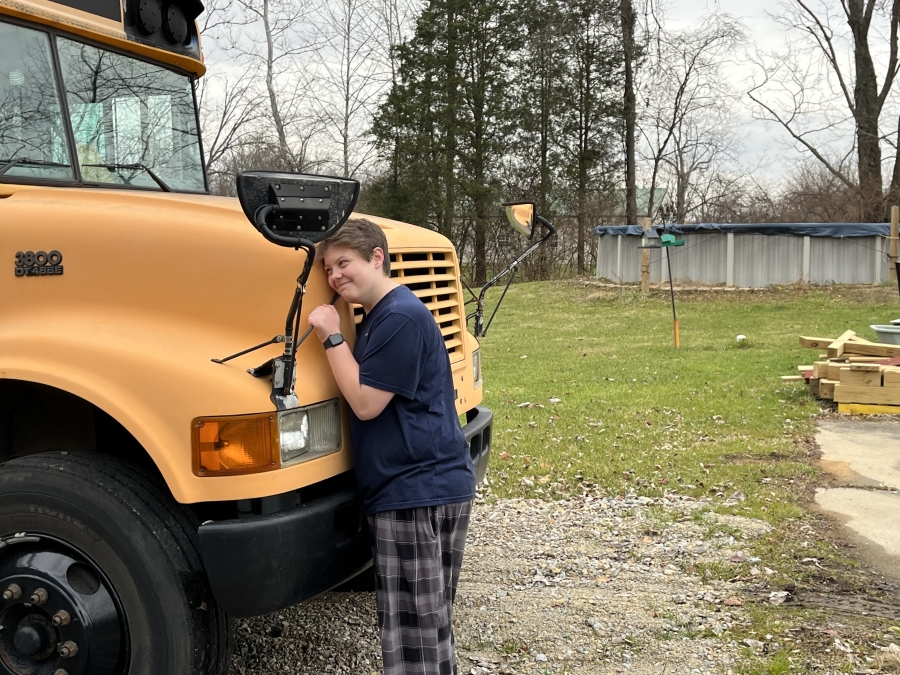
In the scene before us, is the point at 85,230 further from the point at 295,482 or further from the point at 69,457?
the point at 295,482

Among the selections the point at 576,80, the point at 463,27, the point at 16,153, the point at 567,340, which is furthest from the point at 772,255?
the point at 16,153

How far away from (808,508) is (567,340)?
11.3 meters

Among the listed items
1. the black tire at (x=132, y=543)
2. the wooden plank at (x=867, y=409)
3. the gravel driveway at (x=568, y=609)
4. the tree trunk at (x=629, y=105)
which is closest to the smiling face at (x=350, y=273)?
the black tire at (x=132, y=543)

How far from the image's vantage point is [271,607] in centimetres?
257

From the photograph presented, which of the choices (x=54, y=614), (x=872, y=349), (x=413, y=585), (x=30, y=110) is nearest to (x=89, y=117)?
(x=30, y=110)

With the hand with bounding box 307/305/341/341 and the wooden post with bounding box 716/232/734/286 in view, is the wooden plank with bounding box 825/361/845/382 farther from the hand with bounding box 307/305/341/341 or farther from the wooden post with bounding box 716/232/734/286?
the wooden post with bounding box 716/232/734/286

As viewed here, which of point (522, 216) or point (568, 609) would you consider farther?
point (568, 609)

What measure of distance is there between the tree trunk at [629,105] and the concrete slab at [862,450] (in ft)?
78.8

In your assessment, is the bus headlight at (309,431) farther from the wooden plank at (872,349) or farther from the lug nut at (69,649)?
the wooden plank at (872,349)

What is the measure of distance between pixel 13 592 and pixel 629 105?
32.6 metres

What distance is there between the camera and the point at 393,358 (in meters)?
2.74

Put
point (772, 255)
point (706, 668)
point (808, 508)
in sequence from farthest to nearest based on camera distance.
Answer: point (772, 255), point (808, 508), point (706, 668)

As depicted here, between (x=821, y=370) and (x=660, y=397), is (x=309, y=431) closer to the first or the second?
(x=660, y=397)

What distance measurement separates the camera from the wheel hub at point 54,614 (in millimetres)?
2576
